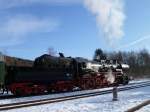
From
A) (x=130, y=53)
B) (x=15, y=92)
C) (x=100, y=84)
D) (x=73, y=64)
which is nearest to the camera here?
(x=15, y=92)

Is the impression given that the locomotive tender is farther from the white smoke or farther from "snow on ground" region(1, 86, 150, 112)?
"snow on ground" region(1, 86, 150, 112)

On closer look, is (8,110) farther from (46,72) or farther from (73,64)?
(73,64)

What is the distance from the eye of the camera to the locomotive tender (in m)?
29.0

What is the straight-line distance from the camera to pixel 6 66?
96.1ft

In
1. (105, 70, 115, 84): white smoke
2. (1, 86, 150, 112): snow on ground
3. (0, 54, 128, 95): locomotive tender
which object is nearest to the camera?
(1, 86, 150, 112): snow on ground

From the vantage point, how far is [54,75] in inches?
1328

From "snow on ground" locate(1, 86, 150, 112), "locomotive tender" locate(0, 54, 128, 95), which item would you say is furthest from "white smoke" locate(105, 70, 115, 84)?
"snow on ground" locate(1, 86, 150, 112)

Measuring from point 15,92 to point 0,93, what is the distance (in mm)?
1166

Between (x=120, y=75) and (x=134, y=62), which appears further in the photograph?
(x=134, y=62)

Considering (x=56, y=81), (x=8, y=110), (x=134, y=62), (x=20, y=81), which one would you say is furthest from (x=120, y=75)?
(x=134, y=62)

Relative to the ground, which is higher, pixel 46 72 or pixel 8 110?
pixel 46 72

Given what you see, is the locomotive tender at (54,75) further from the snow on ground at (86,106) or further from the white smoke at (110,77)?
the snow on ground at (86,106)

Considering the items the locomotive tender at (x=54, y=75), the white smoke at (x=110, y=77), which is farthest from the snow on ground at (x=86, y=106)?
the white smoke at (x=110, y=77)

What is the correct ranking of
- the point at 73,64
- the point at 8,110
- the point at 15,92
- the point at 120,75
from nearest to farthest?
the point at 8,110 < the point at 15,92 < the point at 73,64 < the point at 120,75
